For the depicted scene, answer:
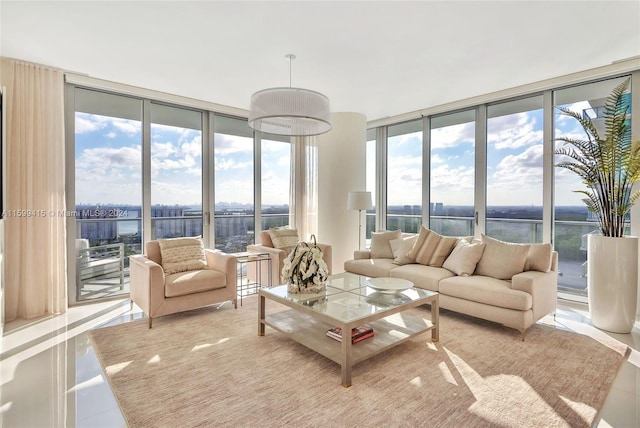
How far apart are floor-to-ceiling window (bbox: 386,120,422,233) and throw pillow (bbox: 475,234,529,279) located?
2117 millimetres

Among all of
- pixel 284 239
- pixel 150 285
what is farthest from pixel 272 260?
pixel 150 285

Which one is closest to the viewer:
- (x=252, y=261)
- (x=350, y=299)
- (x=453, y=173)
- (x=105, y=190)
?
(x=350, y=299)

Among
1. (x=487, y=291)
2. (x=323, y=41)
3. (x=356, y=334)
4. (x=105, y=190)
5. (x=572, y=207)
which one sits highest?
(x=323, y=41)

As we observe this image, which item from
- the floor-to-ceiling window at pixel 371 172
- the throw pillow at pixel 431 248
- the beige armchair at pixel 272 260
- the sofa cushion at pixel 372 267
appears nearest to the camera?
the throw pillow at pixel 431 248

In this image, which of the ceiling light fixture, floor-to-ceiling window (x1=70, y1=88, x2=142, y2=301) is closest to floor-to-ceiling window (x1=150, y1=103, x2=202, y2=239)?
floor-to-ceiling window (x1=70, y1=88, x2=142, y2=301)

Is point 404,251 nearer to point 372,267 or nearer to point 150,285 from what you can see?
point 372,267

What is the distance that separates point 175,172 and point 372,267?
10.7 ft

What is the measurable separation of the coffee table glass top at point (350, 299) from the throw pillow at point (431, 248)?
1.18 metres

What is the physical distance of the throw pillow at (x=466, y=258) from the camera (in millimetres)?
3857

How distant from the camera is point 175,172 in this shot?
5074 millimetres

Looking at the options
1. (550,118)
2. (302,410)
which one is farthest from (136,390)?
(550,118)

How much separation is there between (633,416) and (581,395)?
256mm

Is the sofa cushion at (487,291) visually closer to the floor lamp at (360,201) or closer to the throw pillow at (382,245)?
the throw pillow at (382,245)

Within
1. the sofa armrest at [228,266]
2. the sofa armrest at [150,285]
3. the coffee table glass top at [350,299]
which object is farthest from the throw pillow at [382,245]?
the sofa armrest at [150,285]
